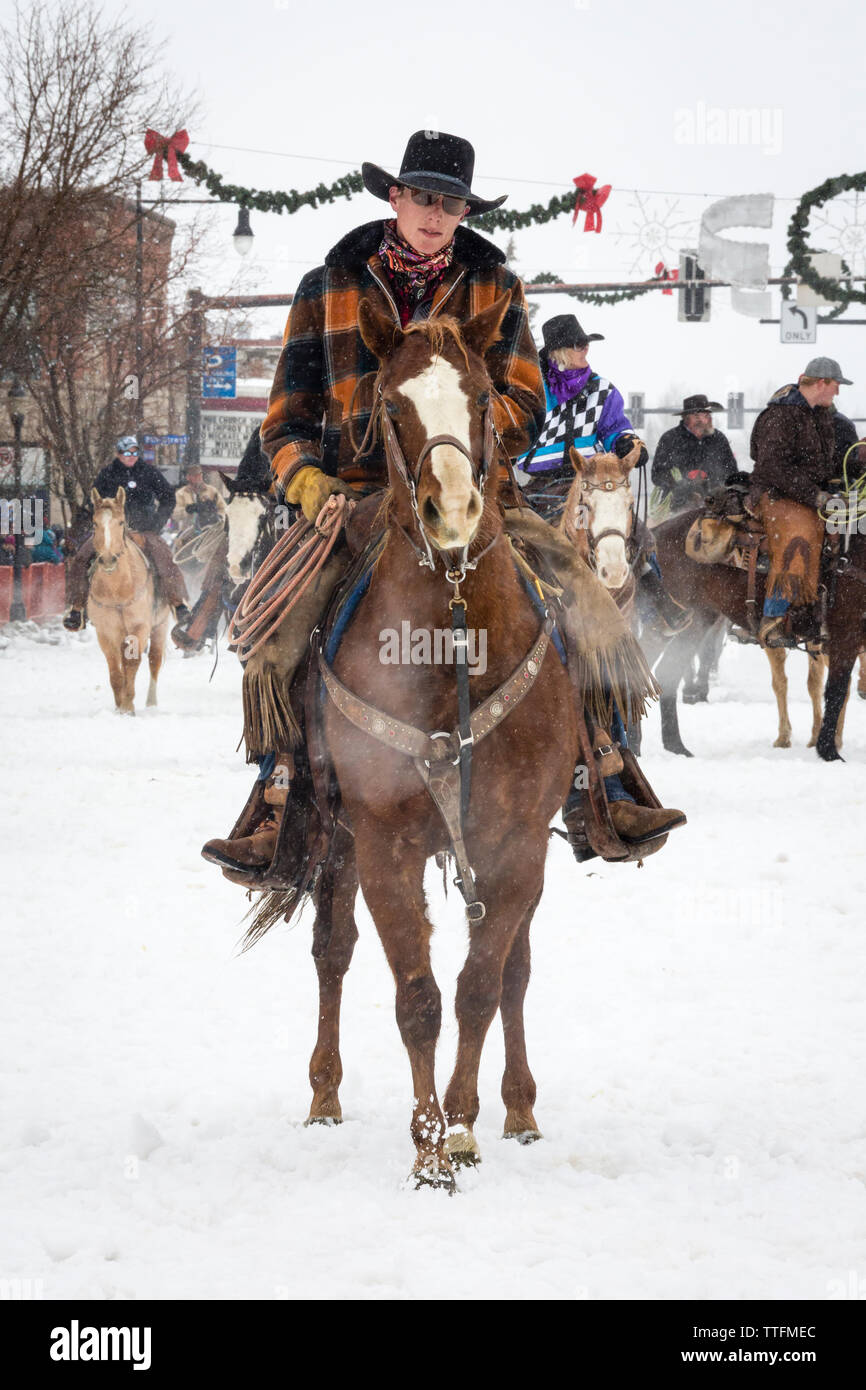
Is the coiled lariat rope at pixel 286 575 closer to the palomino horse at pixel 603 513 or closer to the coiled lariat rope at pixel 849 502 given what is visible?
the palomino horse at pixel 603 513

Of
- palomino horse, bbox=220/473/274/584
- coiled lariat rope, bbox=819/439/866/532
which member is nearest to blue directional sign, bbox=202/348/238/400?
palomino horse, bbox=220/473/274/584

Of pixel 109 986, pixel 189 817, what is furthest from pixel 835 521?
pixel 109 986

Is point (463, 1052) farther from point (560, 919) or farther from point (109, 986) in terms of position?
Result: point (560, 919)

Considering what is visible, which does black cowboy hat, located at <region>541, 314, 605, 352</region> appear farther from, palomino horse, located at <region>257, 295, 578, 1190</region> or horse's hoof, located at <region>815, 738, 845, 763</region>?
palomino horse, located at <region>257, 295, 578, 1190</region>

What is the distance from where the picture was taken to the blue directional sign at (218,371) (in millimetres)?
34094

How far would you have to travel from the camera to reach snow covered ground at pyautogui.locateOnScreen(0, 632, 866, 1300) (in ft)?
12.9

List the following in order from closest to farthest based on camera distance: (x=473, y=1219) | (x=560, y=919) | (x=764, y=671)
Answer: (x=473, y=1219) < (x=560, y=919) < (x=764, y=671)

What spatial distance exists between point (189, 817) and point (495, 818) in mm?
6382

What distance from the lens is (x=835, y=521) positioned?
13.4 m

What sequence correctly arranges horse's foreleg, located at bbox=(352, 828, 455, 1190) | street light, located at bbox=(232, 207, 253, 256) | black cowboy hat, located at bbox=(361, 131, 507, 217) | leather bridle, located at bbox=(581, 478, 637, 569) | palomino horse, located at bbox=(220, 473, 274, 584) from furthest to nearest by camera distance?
street light, located at bbox=(232, 207, 253, 256), palomino horse, located at bbox=(220, 473, 274, 584), leather bridle, located at bbox=(581, 478, 637, 569), black cowboy hat, located at bbox=(361, 131, 507, 217), horse's foreleg, located at bbox=(352, 828, 455, 1190)

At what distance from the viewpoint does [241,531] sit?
16078 mm

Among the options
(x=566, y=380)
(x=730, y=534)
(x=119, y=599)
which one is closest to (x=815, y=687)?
(x=730, y=534)

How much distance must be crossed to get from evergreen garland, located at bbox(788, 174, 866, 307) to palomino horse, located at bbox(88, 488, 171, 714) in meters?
9.34

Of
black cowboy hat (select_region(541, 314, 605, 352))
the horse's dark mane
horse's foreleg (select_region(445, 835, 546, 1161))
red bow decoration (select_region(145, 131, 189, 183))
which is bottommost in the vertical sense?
horse's foreleg (select_region(445, 835, 546, 1161))
